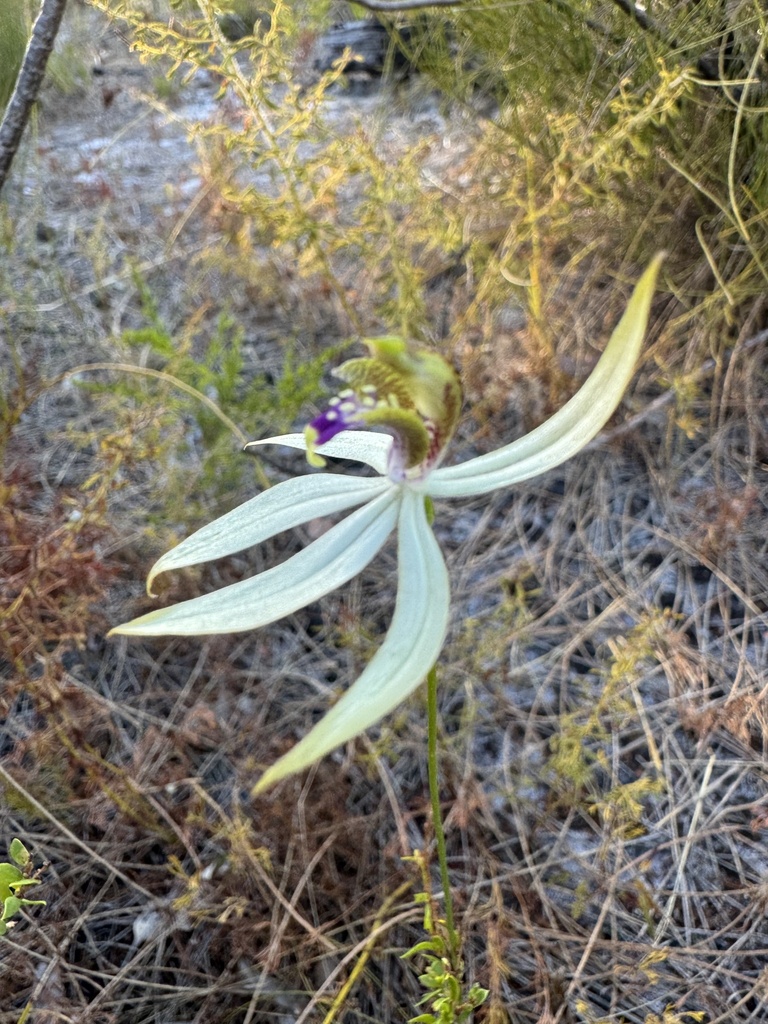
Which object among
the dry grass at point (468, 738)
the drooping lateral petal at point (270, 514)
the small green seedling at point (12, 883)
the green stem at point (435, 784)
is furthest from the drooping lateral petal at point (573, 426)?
the small green seedling at point (12, 883)

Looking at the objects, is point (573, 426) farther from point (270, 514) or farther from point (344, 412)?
point (270, 514)

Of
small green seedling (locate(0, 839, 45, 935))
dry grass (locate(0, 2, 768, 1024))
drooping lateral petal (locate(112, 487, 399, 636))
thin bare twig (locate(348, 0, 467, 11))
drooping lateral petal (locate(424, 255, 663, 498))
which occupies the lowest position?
dry grass (locate(0, 2, 768, 1024))

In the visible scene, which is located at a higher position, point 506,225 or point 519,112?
point 519,112

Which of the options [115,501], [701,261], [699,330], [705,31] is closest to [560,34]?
[705,31]

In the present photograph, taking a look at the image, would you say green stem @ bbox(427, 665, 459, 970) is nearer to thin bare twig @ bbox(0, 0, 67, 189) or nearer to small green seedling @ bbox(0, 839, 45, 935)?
small green seedling @ bbox(0, 839, 45, 935)

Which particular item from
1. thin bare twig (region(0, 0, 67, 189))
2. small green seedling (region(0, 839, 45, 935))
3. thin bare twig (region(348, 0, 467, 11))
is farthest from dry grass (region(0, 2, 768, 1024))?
thin bare twig (region(348, 0, 467, 11))

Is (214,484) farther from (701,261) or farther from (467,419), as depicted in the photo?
(701,261)
